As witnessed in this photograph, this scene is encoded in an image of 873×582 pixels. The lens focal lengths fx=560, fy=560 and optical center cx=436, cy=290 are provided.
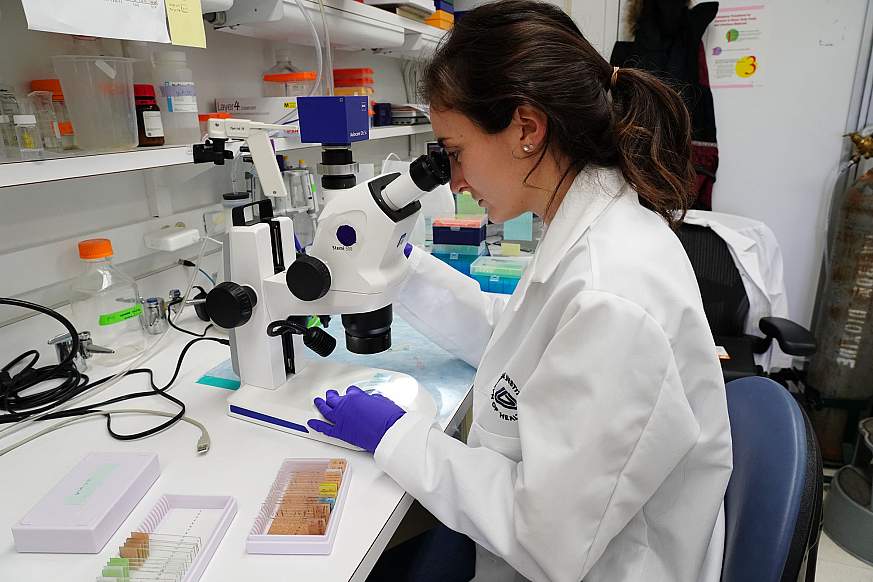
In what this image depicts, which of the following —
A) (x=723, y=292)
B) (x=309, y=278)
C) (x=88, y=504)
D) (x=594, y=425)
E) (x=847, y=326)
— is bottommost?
(x=847, y=326)

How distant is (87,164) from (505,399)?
765mm

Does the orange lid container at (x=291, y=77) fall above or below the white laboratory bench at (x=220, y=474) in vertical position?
above

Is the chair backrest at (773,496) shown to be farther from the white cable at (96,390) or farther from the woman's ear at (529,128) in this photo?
the white cable at (96,390)

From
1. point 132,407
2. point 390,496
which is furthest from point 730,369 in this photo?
point 132,407

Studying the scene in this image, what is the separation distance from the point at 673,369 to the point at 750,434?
0.84 ft

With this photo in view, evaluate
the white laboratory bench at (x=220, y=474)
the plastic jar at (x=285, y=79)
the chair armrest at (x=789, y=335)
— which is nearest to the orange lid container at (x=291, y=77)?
the plastic jar at (x=285, y=79)

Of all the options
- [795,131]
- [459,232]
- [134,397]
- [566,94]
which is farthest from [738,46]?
[134,397]

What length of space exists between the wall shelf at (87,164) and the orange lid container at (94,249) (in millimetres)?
251

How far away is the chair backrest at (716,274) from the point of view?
199cm

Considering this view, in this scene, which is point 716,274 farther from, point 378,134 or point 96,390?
point 96,390

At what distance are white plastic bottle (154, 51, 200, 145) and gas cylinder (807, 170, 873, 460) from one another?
7.35 ft

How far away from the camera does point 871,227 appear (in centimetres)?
203

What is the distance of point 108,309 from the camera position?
1.27 m

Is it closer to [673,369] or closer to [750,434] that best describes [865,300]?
[750,434]
